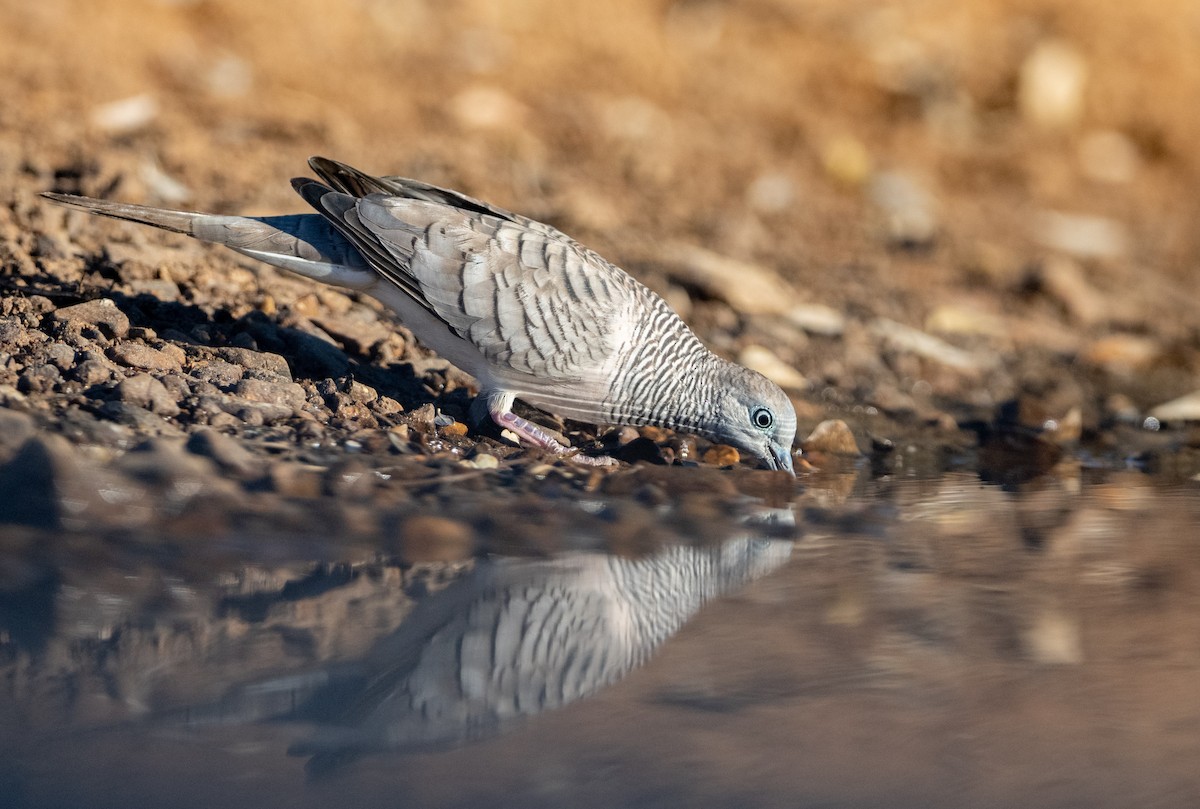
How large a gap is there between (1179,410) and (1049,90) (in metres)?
4.31

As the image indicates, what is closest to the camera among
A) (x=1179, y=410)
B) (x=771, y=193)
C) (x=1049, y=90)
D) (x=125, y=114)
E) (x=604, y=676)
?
(x=604, y=676)

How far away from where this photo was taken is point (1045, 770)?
7.14ft

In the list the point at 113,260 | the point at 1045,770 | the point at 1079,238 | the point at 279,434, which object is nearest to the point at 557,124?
the point at 1079,238

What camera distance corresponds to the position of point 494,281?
4.22 metres

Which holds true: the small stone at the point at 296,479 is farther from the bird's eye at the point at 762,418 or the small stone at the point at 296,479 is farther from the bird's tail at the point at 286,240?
the bird's eye at the point at 762,418

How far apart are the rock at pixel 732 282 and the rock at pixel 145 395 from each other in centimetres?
286

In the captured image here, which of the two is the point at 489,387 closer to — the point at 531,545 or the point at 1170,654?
the point at 531,545

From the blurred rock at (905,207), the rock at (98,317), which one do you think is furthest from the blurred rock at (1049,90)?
the rock at (98,317)

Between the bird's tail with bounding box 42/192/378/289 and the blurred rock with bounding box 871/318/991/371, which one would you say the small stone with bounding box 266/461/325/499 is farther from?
the blurred rock with bounding box 871/318/991/371

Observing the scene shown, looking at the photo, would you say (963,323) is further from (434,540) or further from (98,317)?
(98,317)

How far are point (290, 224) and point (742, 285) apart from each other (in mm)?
2385

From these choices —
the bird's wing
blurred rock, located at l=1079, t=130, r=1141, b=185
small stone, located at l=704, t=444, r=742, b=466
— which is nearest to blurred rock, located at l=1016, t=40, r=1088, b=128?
blurred rock, located at l=1079, t=130, r=1141, b=185

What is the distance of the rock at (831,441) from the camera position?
4777mm

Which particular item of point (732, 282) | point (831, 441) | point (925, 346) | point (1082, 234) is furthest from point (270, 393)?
point (1082, 234)
